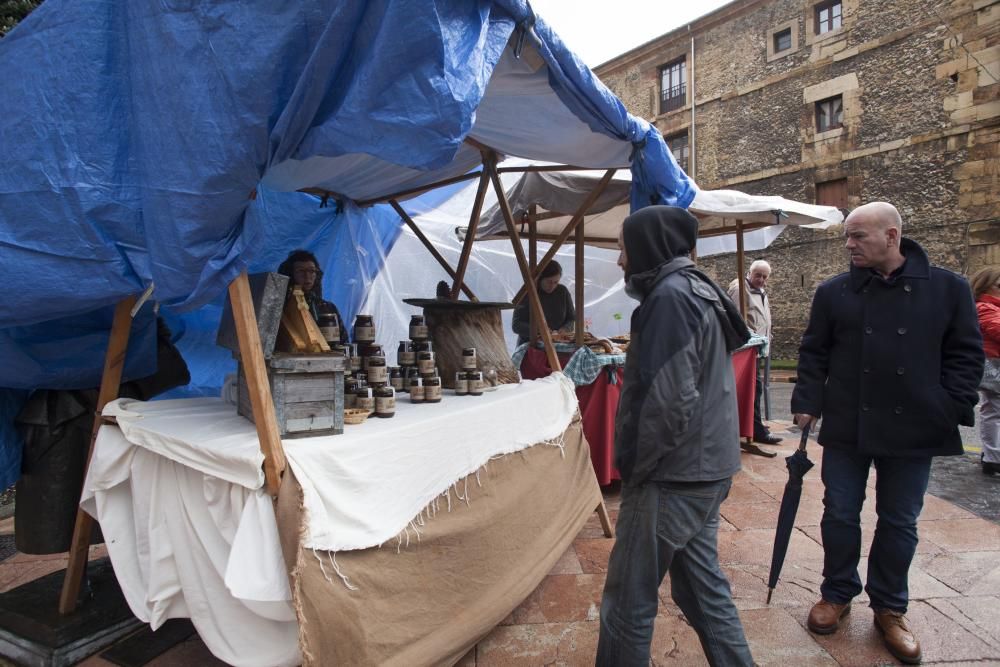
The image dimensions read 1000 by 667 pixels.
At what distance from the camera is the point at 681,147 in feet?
61.0

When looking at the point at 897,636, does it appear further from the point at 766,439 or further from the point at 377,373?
the point at 766,439

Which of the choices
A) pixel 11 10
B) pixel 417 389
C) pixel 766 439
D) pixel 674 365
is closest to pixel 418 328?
pixel 417 389

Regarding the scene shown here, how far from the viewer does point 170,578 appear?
193cm

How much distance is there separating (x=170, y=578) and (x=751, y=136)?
59.2 feet

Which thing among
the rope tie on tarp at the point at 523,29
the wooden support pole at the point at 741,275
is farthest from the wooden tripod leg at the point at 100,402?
the wooden support pole at the point at 741,275

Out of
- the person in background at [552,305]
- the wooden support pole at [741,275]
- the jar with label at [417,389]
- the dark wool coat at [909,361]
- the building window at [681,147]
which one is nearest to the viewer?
the dark wool coat at [909,361]

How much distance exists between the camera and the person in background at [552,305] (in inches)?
213

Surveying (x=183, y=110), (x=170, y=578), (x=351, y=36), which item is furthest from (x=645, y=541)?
(x=183, y=110)

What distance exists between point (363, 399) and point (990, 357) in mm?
5090

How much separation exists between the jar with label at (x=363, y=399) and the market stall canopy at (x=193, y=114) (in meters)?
0.70

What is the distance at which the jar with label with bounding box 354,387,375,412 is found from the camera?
2.29 metres

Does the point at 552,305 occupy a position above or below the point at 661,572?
above

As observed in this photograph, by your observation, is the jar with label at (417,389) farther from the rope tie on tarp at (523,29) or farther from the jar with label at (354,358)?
the rope tie on tarp at (523,29)

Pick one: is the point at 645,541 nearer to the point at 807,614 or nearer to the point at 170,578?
the point at 807,614
